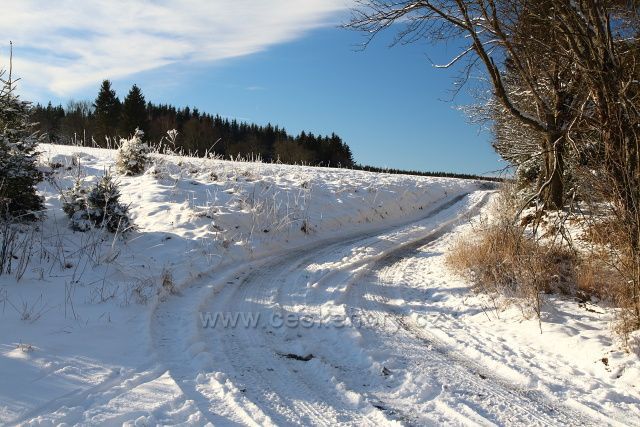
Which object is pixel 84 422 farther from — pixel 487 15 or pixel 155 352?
pixel 487 15

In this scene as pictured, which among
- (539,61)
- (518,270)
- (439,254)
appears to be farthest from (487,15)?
(439,254)

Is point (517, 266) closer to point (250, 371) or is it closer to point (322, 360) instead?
point (322, 360)

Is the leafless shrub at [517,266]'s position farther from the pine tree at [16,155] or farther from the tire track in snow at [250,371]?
the pine tree at [16,155]

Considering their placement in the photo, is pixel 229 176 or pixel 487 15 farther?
pixel 229 176

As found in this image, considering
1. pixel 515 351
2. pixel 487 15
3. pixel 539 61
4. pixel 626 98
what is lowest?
pixel 515 351

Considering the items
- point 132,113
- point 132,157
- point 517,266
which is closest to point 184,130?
point 132,113

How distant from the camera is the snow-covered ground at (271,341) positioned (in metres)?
3.50

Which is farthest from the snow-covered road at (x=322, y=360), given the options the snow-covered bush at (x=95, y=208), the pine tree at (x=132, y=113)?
the pine tree at (x=132, y=113)

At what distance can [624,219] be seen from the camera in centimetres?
471

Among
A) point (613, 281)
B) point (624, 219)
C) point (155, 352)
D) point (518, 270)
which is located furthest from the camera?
point (518, 270)

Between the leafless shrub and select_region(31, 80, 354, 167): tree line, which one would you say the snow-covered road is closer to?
the leafless shrub

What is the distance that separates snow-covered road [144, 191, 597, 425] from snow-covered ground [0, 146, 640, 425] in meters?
0.02

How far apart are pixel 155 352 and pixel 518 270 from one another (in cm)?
499

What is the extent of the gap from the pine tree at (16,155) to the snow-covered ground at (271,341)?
1.91 feet
